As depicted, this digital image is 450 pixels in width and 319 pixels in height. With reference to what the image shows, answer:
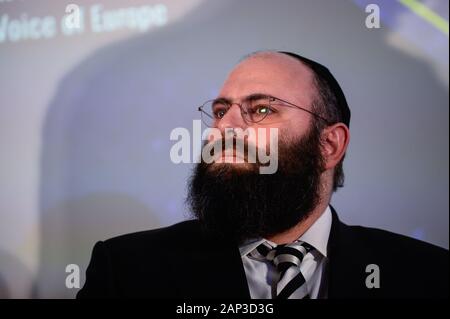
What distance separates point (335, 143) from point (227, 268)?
0.55m

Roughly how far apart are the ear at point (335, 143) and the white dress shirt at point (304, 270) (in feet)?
0.80

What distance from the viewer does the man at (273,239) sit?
4.97ft

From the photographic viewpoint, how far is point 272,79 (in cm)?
156

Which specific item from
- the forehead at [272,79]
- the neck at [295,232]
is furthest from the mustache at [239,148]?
the neck at [295,232]

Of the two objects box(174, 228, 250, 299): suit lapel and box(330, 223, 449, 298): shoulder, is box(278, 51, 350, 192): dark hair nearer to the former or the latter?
box(330, 223, 449, 298): shoulder

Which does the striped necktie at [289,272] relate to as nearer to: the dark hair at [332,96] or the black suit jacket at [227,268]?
the black suit jacket at [227,268]

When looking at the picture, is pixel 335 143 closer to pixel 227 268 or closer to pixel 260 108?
pixel 260 108

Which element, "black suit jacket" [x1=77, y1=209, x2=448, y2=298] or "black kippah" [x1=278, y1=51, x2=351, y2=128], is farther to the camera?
"black kippah" [x1=278, y1=51, x2=351, y2=128]

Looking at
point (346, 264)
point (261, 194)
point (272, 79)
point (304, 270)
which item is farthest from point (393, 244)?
point (272, 79)

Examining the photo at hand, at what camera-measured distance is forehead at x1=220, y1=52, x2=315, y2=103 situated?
155 centimetres

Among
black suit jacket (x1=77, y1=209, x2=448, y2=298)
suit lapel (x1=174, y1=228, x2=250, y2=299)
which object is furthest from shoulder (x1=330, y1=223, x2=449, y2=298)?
suit lapel (x1=174, y1=228, x2=250, y2=299)

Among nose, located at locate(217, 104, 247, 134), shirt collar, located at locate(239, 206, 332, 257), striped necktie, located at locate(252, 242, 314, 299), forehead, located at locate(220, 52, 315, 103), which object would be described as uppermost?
forehead, located at locate(220, 52, 315, 103)

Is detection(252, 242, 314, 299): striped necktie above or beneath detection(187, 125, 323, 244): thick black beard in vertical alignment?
beneath

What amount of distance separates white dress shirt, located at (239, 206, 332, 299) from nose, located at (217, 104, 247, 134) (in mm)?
378
